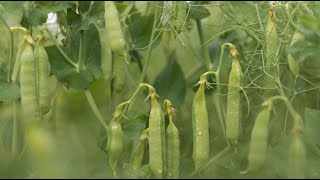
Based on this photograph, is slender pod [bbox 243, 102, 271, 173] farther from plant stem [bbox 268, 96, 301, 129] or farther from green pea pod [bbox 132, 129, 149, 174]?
green pea pod [bbox 132, 129, 149, 174]

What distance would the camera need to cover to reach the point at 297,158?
1.11 meters

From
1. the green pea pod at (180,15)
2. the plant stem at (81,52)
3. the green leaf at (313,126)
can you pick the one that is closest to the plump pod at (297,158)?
the green leaf at (313,126)

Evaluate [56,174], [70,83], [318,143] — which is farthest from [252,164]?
[70,83]

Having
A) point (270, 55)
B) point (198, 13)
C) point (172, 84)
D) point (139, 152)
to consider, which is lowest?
point (139, 152)

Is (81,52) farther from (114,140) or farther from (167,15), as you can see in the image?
(114,140)

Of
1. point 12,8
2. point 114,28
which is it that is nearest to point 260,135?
point 114,28

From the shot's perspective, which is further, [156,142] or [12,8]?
[12,8]

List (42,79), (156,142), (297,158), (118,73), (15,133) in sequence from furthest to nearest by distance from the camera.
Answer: (118,73) < (15,133) < (42,79) < (156,142) < (297,158)

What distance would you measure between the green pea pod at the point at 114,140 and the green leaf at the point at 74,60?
0.33 m

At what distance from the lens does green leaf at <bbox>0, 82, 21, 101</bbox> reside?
1510 millimetres

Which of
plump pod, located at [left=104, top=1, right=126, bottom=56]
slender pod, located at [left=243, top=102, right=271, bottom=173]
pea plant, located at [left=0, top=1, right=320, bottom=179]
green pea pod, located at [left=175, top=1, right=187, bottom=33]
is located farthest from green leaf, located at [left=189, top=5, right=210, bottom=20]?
slender pod, located at [left=243, top=102, right=271, bottom=173]

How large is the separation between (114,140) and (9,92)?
1.05ft

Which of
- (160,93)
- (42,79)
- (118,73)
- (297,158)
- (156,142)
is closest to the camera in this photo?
(297,158)

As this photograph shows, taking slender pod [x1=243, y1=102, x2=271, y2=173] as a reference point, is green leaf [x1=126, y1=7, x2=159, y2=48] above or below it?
above
